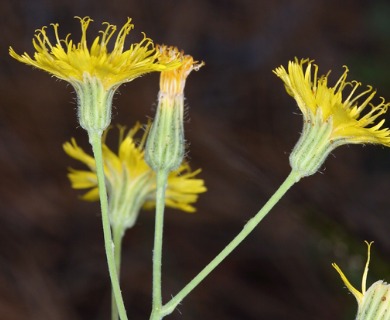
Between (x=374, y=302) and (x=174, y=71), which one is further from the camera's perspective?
(x=174, y=71)

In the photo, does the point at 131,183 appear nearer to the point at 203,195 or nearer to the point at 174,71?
the point at 174,71

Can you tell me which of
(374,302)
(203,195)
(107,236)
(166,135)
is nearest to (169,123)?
(166,135)

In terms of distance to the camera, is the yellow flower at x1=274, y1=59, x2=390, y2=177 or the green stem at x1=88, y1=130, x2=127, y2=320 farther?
the yellow flower at x1=274, y1=59, x2=390, y2=177

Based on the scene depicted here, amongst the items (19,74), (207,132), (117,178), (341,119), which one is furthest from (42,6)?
(341,119)

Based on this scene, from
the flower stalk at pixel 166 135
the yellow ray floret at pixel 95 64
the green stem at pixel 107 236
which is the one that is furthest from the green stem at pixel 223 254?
the yellow ray floret at pixel 95 64

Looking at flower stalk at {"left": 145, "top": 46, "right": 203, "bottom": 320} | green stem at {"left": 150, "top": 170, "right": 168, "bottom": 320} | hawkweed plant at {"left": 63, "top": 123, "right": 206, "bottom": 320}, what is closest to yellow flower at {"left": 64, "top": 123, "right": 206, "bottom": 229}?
hawkweed plant at {"left": 63, "top": 123, "right": 206, "bottom": 320}

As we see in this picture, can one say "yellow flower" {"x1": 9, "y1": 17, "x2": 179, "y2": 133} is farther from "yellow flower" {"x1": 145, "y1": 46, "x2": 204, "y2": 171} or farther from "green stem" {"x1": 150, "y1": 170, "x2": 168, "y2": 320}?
"green stem" {"x1": 150, "y1": 170, "x2": 168, "y2": 320}

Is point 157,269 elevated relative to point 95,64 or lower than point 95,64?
lower
